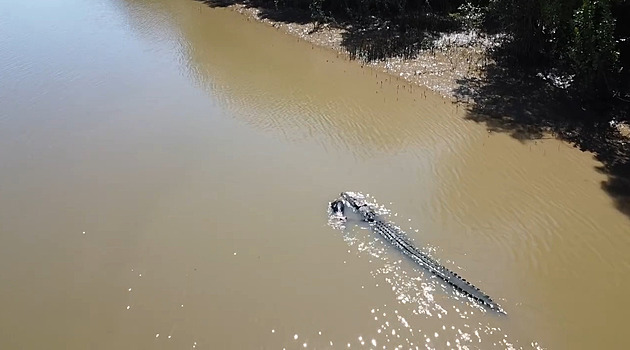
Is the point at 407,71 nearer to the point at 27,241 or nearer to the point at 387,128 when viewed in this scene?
the point at 387,128

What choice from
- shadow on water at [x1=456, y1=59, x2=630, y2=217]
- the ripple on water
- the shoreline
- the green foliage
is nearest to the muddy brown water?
the ripple on water

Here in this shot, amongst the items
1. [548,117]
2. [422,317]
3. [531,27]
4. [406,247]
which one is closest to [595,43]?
[548,117]

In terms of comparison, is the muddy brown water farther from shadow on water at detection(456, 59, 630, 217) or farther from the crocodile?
shadow on water at detection(456, 59, 630, 217)

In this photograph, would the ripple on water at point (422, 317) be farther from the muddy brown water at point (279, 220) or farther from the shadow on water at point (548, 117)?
the shadow on water at point (548, 117)

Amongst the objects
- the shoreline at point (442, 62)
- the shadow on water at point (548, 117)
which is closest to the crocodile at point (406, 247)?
the shadow on water at point (548, 117)

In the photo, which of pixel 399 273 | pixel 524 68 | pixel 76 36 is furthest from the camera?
pixel 76 36

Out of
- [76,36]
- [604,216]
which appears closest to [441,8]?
[604,216]
